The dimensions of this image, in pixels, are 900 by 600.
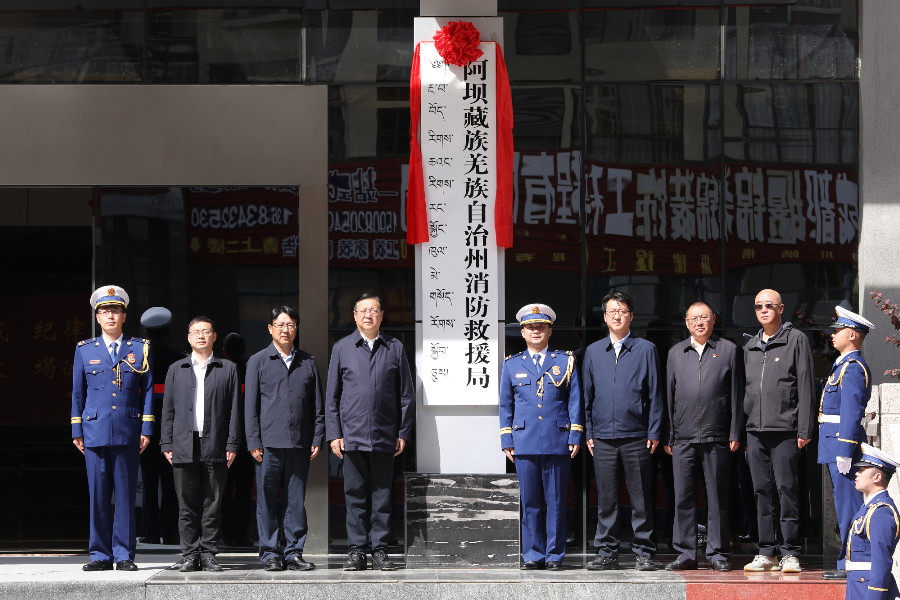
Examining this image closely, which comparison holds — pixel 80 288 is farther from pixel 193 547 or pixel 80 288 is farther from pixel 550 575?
pixel 550 575

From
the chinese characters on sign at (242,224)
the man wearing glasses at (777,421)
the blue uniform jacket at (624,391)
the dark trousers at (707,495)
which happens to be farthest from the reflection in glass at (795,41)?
the chinese characters on sign at (242,224)

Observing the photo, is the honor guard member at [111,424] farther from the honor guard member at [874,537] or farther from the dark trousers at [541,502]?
the honor guard member at [874,537]

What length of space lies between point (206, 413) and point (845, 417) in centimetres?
441

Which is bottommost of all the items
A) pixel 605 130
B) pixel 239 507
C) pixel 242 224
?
pixel 239 507

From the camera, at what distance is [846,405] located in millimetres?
7648

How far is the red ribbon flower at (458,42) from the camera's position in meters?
8.35

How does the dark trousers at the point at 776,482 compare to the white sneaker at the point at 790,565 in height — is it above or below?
above

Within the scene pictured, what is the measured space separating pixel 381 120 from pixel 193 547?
11.8ft

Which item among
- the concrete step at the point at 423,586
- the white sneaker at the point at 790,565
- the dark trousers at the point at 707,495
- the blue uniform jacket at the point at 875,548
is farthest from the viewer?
the dark trousers at the point at 707,495

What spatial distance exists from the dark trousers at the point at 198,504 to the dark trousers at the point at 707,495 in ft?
10.6

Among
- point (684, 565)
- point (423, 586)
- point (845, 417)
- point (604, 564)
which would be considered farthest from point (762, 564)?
point (423, 586)

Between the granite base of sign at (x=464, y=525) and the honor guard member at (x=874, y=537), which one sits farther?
the granite base of sign at (x=464, y=525)

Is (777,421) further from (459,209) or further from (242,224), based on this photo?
(242,224)

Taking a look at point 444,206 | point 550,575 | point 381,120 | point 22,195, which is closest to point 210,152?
point 381,120
